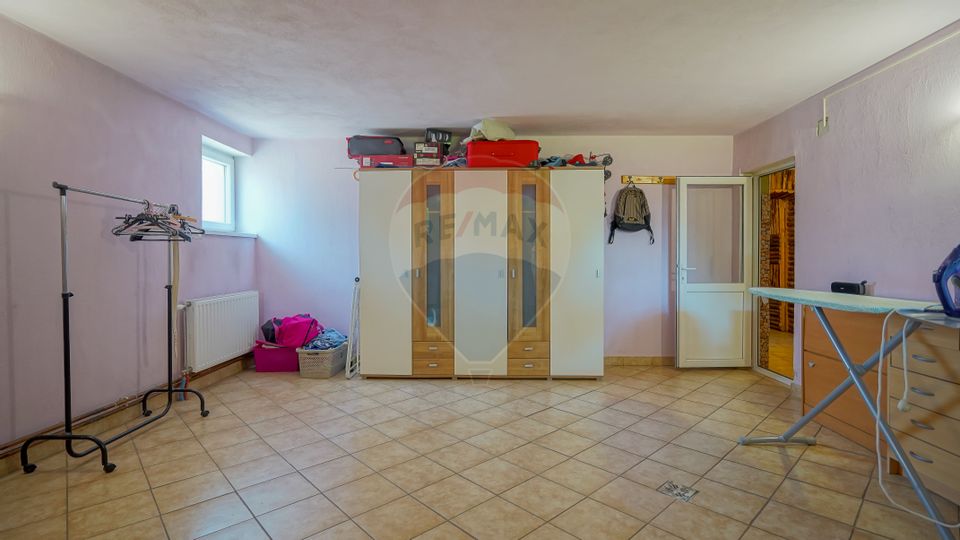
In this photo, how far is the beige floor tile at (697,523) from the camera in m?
1.64

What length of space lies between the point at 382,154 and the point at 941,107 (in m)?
3.85

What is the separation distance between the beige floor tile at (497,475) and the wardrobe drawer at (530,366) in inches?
59.6

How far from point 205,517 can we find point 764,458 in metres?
2.86

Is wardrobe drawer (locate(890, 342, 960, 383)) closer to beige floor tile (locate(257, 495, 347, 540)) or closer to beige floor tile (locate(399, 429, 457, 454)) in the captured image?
beige floor tile (locate(399, 429, 457, 454))

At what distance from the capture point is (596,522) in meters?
1.72

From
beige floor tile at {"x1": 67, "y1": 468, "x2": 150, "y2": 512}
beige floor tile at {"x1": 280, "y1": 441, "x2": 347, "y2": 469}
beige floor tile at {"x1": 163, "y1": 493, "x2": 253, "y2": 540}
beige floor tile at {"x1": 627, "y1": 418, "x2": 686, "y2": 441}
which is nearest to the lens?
beige floor tile at {"x1": 163, "y1": 493, "x2": 253, "y2": 540}

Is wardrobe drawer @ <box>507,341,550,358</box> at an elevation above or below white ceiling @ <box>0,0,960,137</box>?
below

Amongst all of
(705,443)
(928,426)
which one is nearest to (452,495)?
(705,443)

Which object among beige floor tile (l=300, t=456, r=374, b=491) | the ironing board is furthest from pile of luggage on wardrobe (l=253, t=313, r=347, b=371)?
the ironing board

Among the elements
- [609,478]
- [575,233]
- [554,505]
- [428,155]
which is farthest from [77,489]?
[575,233]

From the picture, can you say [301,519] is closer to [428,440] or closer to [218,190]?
[428,440]

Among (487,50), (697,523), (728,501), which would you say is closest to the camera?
(697,523)

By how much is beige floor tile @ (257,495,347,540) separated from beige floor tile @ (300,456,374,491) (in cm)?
14

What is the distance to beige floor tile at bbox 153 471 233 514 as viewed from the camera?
1862 millimetres
